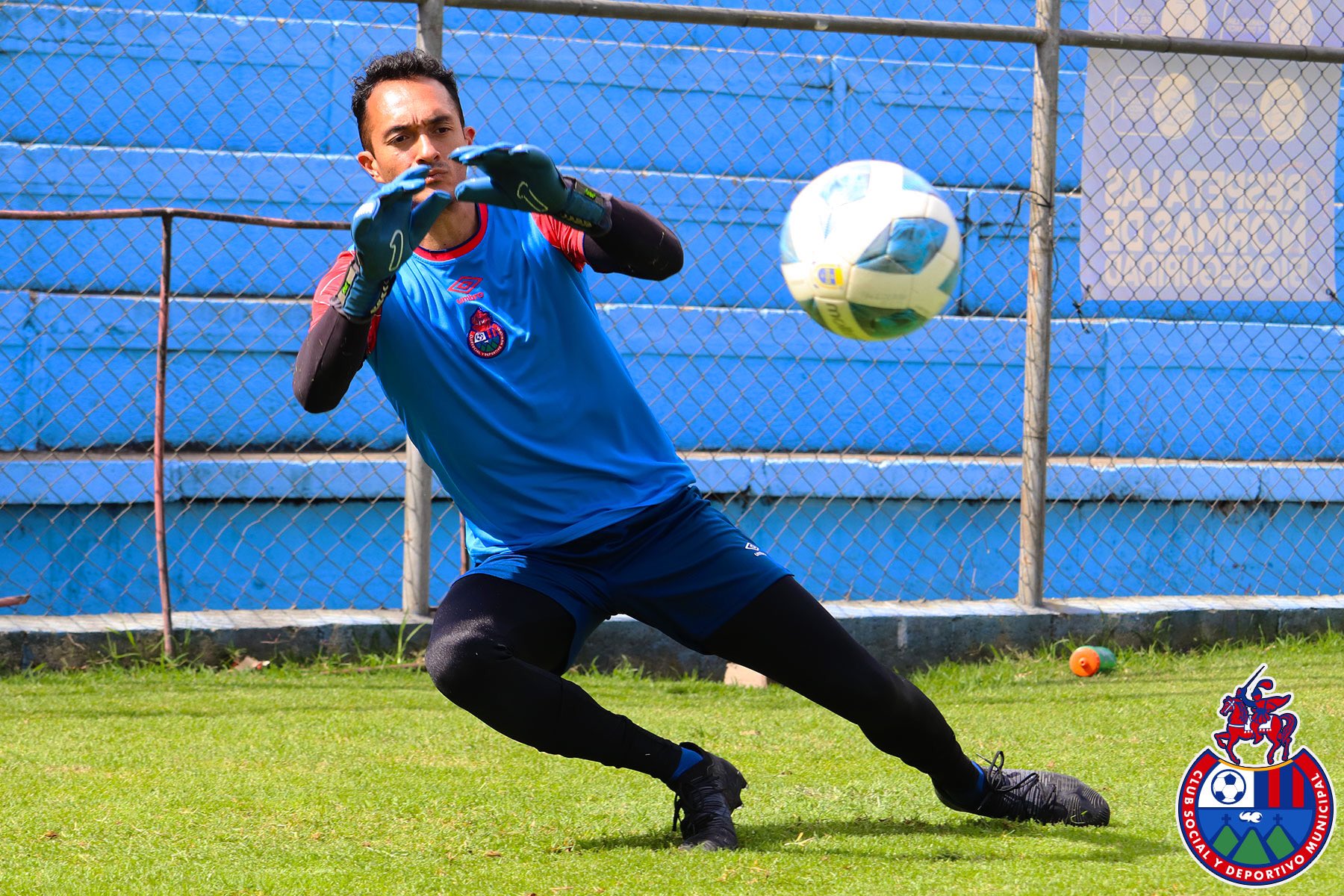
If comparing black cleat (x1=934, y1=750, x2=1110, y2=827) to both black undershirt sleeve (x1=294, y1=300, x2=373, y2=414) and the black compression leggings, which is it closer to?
the black compression leggings

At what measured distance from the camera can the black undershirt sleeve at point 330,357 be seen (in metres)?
2.69

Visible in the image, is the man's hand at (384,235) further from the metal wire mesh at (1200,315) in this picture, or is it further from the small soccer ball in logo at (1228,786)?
the metal wire mesh at (1200,315)

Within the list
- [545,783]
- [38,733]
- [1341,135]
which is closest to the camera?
[545,783]

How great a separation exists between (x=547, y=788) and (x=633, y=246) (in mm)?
1395

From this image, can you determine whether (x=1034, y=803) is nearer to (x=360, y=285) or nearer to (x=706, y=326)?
(x=360, y=285)

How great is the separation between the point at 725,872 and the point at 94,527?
438 centimetres

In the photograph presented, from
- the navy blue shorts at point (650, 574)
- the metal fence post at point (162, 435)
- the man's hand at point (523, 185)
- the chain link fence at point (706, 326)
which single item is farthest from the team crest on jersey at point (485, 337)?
the chain link fence at point (706, 326)

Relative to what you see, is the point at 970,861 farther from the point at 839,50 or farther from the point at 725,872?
the point at 839,50

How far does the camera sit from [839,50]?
7.66 m

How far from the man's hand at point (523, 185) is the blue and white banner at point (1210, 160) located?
11.1 feet

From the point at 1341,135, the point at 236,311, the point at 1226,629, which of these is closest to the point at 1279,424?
the point at 1341,135

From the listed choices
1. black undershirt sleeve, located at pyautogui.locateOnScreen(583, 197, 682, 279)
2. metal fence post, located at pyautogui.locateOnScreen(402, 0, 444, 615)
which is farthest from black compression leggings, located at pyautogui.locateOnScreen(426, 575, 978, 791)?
metal fence post, located at pyautogui.locateOnScreen(402, 0, 444, 615)

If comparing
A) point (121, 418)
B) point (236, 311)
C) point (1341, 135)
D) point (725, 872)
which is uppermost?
point (1341, 135)

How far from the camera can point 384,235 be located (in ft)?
8.20
